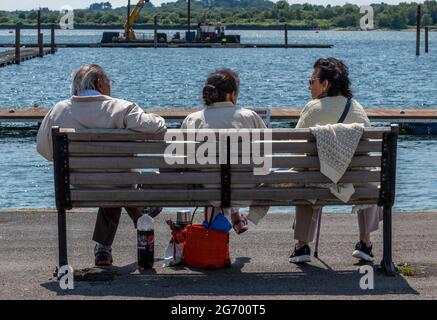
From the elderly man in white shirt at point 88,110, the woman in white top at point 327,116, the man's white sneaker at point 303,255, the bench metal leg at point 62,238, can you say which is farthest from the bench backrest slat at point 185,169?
the man's white sneaker at point 303,255

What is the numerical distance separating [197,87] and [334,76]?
53.4 meters

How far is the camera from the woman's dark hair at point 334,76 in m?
7.65

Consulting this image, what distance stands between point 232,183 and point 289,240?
1414 mm

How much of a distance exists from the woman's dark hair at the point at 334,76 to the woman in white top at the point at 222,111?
1.73ft

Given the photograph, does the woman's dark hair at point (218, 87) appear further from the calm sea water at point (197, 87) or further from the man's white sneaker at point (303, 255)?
the calm sea water at point (197, 87)

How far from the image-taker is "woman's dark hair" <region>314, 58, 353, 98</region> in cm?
765

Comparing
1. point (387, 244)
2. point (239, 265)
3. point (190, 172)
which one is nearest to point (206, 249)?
point (239, 265)

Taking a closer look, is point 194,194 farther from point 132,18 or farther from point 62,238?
point 132,18

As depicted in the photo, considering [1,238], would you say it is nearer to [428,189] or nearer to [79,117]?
[79,117]

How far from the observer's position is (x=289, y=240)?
8508mm

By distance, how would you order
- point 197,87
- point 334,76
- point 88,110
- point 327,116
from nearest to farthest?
point 88,110 → point 327,116 → point 334,76 → point 197,87

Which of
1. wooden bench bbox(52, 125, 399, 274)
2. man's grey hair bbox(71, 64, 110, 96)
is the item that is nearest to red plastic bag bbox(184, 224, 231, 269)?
wooden bench bbox(52, 125, 399, 274)

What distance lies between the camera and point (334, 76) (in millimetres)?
7656

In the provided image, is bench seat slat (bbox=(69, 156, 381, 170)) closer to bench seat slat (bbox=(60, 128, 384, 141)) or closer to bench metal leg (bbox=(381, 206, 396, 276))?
bench seat slat (bbox=(60, 128, 384, 141))
